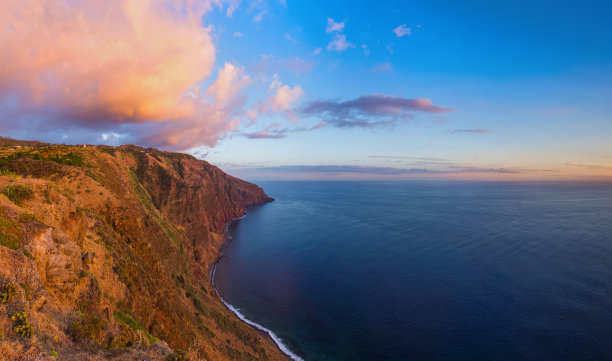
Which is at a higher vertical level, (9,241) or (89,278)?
(9,241)

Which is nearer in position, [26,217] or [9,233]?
[9,233]

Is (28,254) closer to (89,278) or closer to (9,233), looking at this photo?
(9,233)

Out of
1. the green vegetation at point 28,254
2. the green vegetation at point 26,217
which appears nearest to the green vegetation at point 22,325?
the green vegetation at point 28,254

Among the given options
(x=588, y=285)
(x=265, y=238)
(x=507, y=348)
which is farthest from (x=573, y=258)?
(x=265, y=238)

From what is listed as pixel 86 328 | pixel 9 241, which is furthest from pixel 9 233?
pixel 86 328

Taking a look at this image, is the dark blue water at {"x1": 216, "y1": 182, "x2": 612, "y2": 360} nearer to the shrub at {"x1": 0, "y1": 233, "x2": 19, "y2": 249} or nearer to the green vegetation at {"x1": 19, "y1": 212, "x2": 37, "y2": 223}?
the green vegetation at {"x1": 19, "y1": 212, "x2": 37, "y2": 223}
